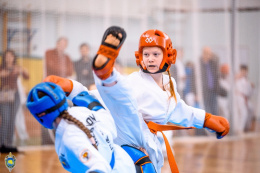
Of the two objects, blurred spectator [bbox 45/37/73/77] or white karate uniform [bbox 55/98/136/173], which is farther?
blurred spectator [bbox 45/37/73/77]

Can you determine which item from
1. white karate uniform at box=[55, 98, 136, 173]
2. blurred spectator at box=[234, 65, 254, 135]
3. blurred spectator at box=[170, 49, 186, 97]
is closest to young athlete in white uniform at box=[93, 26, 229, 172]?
white karate uniform at box=[55, 98, 136, 173]

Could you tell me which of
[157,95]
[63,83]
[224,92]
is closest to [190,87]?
[224,92]

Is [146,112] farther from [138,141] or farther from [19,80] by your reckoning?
[19,80]

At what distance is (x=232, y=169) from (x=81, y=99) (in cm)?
311

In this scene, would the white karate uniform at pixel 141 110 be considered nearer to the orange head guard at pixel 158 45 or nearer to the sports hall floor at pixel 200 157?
the orange head guard at pixel 158 45

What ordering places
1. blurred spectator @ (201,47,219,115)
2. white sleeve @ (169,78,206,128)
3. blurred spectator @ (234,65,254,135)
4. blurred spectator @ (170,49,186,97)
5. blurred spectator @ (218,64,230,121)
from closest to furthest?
white sleeve @ (169,78,206,128) < blurred spectator @ (170,49,186,97) < blurred spectator @ (201,47,219,115) < blurred spectator @ (218,64,230,121) < blurred spectator @ (234,65,254,135)

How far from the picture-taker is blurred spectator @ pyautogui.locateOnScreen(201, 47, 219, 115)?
→ 787 centimetres

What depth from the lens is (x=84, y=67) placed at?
6.66m

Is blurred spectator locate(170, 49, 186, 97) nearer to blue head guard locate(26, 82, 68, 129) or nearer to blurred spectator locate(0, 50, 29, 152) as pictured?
blurred spectator locate(0, 50, 29, 152)

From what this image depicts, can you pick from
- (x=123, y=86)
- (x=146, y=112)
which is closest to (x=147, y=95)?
(x=146, y=112)

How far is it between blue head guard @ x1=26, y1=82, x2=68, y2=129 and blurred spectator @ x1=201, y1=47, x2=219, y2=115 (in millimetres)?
6135

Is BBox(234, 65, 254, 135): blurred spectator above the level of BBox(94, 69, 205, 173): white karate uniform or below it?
below

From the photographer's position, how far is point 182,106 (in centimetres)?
289

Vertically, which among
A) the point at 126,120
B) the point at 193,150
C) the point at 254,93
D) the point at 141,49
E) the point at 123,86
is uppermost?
the point at 141,49
